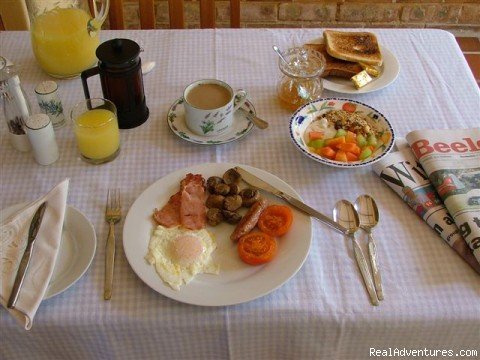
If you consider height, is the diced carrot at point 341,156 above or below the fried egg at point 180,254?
above

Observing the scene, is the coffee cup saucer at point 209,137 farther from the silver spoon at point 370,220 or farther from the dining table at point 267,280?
the silver spoon at point 370,220

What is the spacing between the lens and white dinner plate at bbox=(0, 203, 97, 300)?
823 mm

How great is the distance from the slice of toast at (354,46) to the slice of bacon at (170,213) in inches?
23.8

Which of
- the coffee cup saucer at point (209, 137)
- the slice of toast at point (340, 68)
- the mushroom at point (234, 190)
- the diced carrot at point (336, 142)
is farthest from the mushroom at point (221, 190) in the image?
the slice of toast at point (340, 68)

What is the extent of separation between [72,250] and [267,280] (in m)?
0.35

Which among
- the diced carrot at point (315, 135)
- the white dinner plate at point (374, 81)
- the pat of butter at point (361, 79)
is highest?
the pat of butter at point (361, 79)

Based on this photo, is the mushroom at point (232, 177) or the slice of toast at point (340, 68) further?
the slice of toast at point (340, 68)

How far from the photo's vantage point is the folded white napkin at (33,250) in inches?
30.4

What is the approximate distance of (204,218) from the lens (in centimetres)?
93

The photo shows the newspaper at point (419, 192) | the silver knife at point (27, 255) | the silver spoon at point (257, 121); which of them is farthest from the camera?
the silver spoon at point (257, 121)

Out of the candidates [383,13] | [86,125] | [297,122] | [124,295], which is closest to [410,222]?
[297,122]

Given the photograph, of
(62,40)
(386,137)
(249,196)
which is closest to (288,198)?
(249,196)

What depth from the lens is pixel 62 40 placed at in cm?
119

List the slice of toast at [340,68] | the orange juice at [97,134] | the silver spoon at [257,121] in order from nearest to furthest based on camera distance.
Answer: the orange juice at [97,134], the silver spoon at [257,121], the slice of toast at [340,68]
